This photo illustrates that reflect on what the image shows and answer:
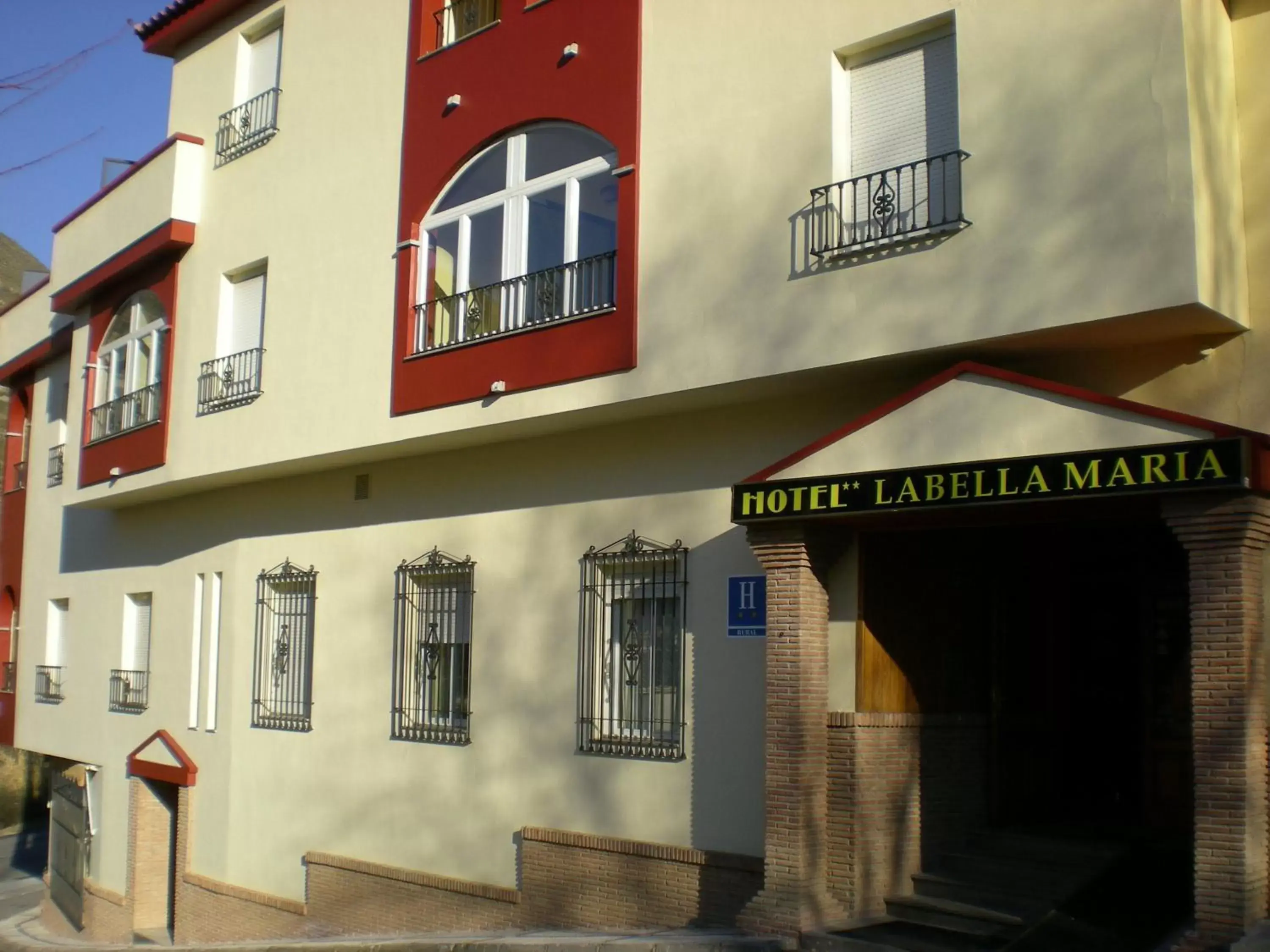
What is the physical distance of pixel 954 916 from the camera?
10078mm

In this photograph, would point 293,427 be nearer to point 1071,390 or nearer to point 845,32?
point 845,32

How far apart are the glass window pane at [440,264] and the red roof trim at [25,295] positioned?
12.0 m

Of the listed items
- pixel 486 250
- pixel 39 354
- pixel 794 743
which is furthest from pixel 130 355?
pixel 794 743

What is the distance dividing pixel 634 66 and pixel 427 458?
4.98m

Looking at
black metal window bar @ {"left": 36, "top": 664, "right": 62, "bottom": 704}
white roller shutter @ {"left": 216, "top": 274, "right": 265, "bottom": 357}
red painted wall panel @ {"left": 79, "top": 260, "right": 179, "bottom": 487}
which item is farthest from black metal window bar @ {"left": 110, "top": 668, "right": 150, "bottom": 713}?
white roller shutter @ {"left": 216, "top": 274, "right": 265, "bottom": 357}

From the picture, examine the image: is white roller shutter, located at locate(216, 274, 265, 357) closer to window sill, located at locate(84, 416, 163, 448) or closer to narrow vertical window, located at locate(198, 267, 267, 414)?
narrow vertical window, located at locate(198, 267, 267, 414)

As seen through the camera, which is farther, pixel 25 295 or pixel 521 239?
pixel 25 295

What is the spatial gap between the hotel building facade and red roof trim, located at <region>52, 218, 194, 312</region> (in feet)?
0.36

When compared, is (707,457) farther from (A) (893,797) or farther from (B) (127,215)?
(B) (127,215)

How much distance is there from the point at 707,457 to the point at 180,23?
11.1 m

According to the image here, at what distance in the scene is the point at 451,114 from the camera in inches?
559

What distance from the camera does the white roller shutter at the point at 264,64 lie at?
1748cm

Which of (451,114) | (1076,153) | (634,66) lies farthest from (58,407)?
(1076,153)

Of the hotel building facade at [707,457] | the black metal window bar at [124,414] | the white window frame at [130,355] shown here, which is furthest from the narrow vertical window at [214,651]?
the white window frame at [130,355]
